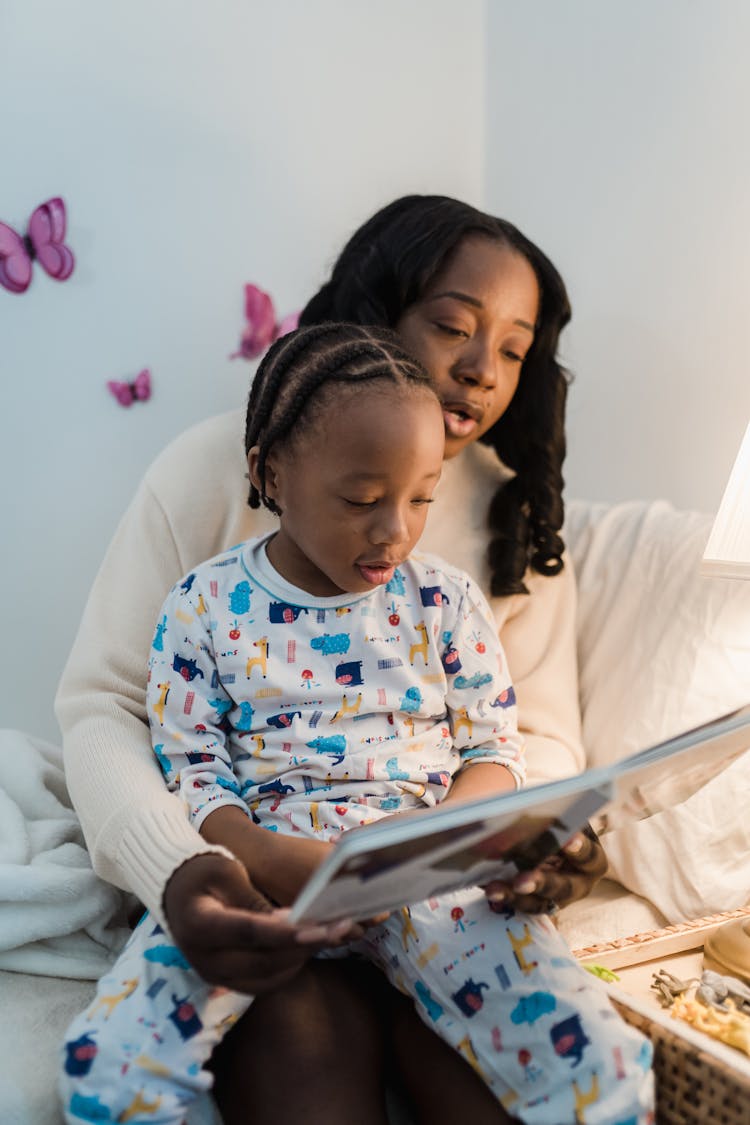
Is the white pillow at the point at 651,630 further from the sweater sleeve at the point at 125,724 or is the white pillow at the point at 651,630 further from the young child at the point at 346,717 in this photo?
the sweater sleeve at the point at 125,724

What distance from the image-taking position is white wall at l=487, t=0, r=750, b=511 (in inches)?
68.3

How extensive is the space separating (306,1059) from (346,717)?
1.05 feet

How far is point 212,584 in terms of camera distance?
3.84ft

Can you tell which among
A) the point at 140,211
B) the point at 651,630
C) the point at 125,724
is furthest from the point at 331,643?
the point at 140,211

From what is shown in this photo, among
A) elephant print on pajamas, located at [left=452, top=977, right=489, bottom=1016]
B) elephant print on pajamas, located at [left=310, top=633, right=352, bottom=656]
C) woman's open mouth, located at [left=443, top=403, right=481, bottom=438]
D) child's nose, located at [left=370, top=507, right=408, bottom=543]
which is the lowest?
elephant print on pajamas, located at [left=452, top=977, right=489, bottom=1016]

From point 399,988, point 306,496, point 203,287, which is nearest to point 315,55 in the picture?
point 203,287

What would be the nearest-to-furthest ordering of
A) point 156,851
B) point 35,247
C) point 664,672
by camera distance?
point 156,851
point 664,672
point 35,247

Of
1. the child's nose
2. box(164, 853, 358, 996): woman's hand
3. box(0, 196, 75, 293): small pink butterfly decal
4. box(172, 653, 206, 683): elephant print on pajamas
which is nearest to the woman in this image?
box(164, 853, 358, 996): woman's hand

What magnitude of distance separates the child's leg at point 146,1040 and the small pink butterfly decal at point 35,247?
1096 mm

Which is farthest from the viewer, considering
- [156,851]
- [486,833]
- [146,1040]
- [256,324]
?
[256,324]

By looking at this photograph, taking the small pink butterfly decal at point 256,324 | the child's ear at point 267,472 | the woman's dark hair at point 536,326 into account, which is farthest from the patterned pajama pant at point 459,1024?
the small pink butterfly decal at point 256,324

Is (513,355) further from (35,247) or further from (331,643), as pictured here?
(35,247)

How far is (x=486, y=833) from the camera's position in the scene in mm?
791

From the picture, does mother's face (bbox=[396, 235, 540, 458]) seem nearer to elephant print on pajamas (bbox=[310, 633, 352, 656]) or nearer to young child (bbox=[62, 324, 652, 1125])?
young child (bbox=[62, 324, 652, 1125])
